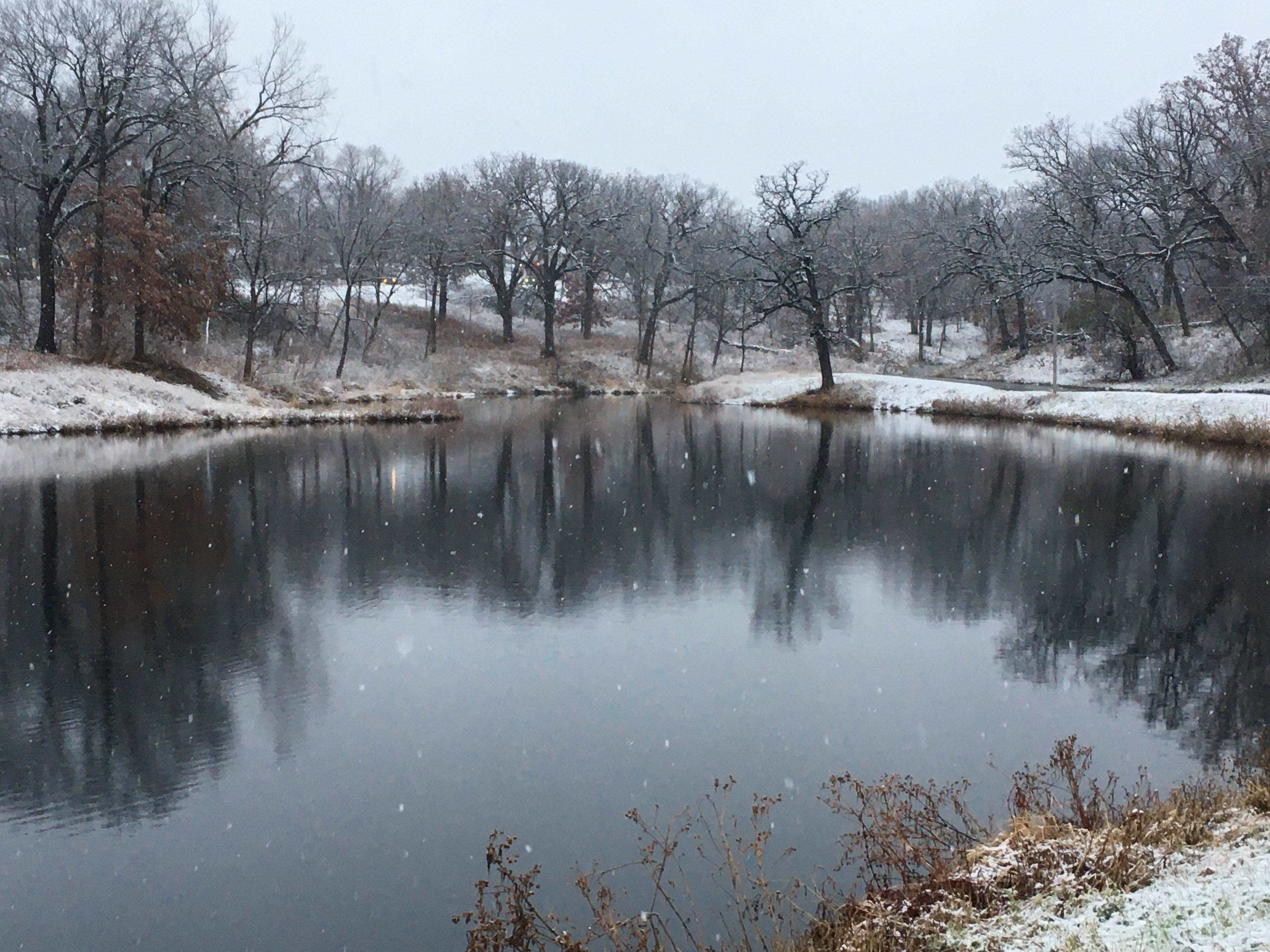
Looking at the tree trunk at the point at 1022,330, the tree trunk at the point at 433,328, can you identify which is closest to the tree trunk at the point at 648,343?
the tree trunk at the point at 433,328

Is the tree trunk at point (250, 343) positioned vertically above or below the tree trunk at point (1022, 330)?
below

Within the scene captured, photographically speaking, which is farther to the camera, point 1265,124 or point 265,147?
point 265,147

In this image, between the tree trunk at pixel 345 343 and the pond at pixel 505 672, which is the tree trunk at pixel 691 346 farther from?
the pond at pixel 505 672

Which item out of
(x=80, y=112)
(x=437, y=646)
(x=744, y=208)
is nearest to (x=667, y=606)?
(x=437, y=646)

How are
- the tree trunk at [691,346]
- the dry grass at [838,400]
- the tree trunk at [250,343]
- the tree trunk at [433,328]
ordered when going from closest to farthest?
the tree trunk at [250,343] → the dry grass at [838,400] → the tree trunk at [433,328] → the tree trunk at [691,346]

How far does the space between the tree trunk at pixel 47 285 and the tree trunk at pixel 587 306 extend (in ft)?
116

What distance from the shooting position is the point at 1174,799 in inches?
227

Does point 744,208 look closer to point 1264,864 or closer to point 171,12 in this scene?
point 171,12

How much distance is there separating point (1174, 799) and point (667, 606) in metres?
6.20

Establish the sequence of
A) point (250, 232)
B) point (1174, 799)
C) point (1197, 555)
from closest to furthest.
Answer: point (1174, 799), point (1197, 555), point (250, 232)

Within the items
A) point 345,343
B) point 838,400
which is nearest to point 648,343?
point 838,400

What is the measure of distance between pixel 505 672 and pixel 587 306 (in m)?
57.8

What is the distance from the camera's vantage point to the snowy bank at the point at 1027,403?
1105 inches

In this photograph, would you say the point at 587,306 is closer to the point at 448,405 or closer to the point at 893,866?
the point at 448,405
